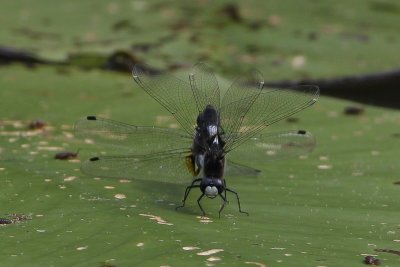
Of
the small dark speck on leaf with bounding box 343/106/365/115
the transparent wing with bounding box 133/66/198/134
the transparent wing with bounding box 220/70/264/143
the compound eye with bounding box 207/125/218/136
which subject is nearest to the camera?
the compound eye with bounding box 207/125/218/136

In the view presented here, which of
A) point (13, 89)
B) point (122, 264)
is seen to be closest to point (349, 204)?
point (122, 264)

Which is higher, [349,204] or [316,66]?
[316,66]

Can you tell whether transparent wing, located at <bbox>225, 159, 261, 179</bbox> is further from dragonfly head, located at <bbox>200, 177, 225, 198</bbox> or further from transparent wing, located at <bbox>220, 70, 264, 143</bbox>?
dragonfly head, located at <bbox>200, 177, 225, 198</bbox>

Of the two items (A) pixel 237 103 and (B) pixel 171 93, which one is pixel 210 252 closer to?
(A) pixel 237 103

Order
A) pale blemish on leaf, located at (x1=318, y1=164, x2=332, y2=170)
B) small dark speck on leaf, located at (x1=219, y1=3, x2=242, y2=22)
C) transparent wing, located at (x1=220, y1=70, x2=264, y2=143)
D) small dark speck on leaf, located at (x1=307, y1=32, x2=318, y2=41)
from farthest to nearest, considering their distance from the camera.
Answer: small dark speck on leaf, located at (x1=219, y1=3, x2=242, y2=22)
small dark speck on leaf, located at (x1=307, y1=32, x2=318, y2=41)
pale blemish on leaf, located at (x1=318, y1=164, x2=332, y2=170)
transparent wing, located at (x1=220, y1=70, x2=264, y2=143)

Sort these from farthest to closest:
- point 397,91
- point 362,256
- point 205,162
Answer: point 397,91, point 205,162, point 362,256

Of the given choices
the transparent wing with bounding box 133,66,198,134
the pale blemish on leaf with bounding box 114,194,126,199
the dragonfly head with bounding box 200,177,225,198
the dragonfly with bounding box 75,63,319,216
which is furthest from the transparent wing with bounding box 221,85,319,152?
the pale blemish on leaf with bounding box 114,194,126,199

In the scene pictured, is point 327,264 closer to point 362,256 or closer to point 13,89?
point 362,256

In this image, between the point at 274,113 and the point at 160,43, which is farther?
the point at 160,43
